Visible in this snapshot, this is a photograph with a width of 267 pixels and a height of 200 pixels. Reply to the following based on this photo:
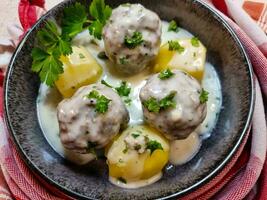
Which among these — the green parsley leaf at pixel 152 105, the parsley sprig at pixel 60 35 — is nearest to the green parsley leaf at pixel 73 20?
the parsley sprig at pixel 60 35

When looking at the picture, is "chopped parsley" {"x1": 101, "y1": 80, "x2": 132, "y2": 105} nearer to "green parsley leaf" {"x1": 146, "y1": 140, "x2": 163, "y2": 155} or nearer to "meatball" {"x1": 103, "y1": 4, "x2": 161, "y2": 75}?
"meatball" {"x1": 103, "y1": 4, "x2": 161, "y2": 75}

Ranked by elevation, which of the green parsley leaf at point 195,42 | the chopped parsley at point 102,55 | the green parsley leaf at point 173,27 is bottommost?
the chopped parsley at point 102,55

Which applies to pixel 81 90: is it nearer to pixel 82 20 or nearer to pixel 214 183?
pixel 82 20

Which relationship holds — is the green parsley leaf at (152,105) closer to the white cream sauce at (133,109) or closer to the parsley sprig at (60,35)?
the white cream sauce at (133,109)

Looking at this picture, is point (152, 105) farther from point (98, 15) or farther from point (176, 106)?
point (98, 15)

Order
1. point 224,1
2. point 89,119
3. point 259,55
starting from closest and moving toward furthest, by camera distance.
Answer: point 89,119 → point 259,55 → point 224,1

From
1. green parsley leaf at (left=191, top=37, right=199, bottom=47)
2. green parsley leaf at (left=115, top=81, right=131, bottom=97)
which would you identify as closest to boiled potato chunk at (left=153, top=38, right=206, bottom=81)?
green parsley leaf at (left=191, top=37, right=199, bottom=47)

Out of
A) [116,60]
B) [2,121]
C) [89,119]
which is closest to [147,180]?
[89,119]
